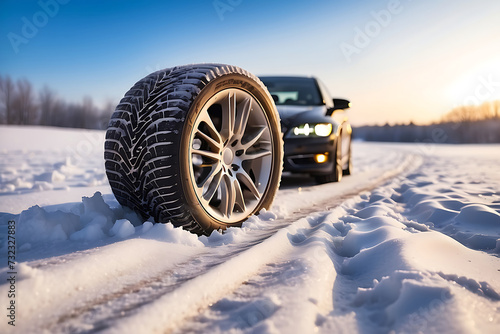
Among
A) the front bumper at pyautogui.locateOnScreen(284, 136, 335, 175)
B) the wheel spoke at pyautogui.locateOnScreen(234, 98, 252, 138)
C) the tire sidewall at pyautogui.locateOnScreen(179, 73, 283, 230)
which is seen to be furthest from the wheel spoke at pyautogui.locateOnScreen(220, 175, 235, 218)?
the front bumper at pyautogui.locateOnScreen(284, 136, 335, 175)

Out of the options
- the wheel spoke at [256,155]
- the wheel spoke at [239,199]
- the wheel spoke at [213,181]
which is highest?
the wheel spoke at [256,155]

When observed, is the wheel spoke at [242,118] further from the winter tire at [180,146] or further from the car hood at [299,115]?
the car hood at [299,115]

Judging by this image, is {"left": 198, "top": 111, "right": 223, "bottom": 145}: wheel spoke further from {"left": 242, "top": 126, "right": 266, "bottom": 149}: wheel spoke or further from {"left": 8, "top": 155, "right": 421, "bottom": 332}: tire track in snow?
{"left": 8, "top": 155, "right": 421, "bottom": 332}: tire track in snow

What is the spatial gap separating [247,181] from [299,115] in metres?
1.97

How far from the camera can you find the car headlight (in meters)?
3.92

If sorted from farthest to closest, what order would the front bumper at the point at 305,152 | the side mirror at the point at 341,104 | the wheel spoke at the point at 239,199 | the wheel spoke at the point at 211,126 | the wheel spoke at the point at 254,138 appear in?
the side mirror at the point at 341,104, the front bumper at the point at 305,152, the wheel spoke at the point at 254,138, the wheel spoke at the point at 239,199, the wheel spoke at the point at 211,126

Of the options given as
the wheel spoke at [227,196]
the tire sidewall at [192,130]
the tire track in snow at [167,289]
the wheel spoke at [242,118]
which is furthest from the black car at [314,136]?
the tire track in snow at [167,289]

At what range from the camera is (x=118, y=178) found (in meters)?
1.98

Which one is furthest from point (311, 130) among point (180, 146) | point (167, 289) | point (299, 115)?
point (167, 289)

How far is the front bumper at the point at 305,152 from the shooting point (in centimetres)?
390

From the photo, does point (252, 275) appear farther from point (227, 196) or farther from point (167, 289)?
point (227, 196)

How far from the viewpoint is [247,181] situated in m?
2.35

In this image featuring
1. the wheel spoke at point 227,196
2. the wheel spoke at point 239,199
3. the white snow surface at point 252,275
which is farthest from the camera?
the wheel spoke at point 239,199

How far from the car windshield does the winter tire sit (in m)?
2.61
